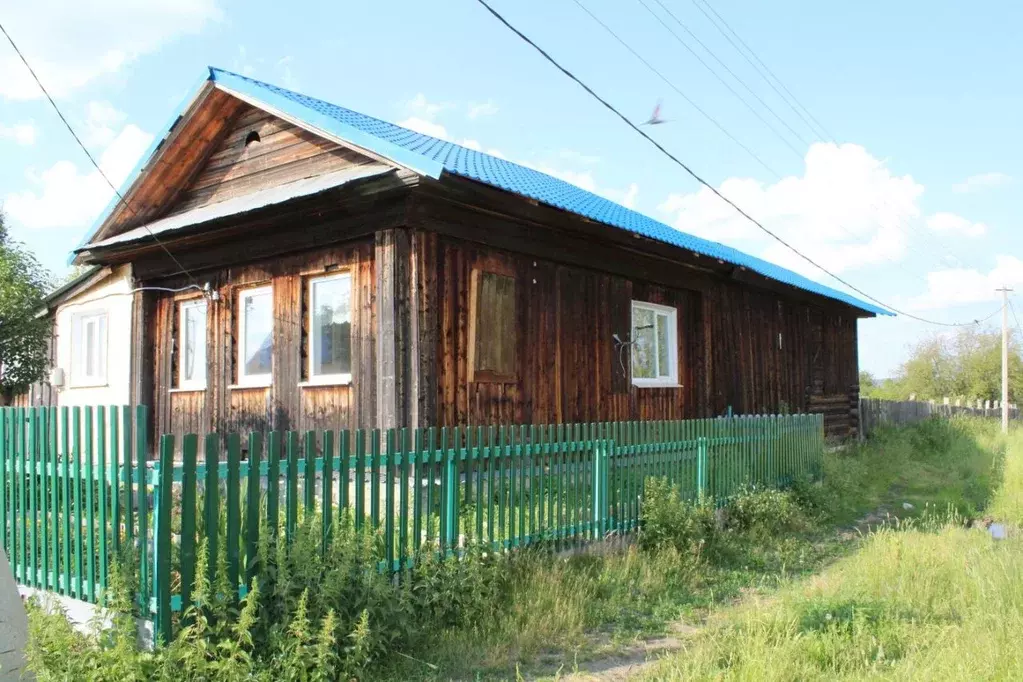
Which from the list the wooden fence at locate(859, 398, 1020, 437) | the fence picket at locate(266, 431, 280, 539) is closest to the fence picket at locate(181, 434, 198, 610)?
the fence picket at locate(266, 431, 280, 539)

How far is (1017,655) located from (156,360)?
10916 millimetres

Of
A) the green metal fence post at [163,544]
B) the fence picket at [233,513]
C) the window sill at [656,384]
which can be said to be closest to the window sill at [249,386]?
the window sill at [656,384]

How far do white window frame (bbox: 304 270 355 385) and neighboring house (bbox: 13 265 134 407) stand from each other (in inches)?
158

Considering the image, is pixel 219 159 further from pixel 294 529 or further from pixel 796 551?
pixel 796 551

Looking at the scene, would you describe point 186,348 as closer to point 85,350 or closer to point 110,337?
point 110,337

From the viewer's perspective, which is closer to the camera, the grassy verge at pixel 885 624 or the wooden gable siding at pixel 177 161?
the grassy verge at pixel 885 624

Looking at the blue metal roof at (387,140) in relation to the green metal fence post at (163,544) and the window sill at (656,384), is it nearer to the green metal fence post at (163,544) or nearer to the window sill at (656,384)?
the window sill at (656,384)

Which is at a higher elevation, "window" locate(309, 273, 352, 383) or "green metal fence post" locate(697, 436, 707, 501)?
"window" locate(309, 273, 352, 383)

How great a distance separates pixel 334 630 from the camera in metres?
4.28

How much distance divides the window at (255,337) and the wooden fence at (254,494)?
3615 millimetres

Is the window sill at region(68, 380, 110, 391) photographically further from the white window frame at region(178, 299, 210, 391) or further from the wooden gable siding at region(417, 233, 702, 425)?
the wooden gable siding at region(417, 233, 702, 425)

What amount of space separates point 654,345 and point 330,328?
18.2ft

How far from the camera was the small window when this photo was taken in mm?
9211

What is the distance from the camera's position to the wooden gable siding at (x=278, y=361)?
8.88 m
